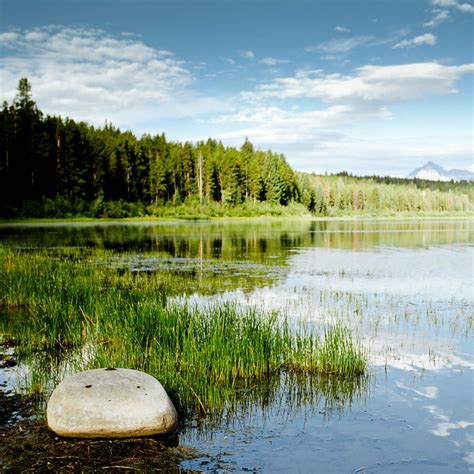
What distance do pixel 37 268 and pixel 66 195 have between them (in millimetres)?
62395

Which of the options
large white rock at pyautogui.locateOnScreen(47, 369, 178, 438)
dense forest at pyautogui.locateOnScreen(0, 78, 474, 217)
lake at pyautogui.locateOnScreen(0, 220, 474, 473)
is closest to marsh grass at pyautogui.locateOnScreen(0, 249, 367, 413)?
lake at pyautogui.locateOnScreen(0, 220, 474, 473)

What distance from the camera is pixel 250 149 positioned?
15400 centimetres

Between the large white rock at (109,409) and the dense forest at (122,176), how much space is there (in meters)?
64.6

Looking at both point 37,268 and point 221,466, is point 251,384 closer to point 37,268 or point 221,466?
point 221,466

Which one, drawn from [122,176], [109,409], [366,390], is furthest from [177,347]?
[122,176]

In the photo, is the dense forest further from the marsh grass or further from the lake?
the marsh grass

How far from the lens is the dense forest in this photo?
7181 centimetres

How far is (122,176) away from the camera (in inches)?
3775

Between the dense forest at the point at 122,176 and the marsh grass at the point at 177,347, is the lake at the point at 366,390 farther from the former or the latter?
the dense forest at the point at 122,176

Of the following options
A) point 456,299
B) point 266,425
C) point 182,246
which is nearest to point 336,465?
point 266,425

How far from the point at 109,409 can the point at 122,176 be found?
9228 cm

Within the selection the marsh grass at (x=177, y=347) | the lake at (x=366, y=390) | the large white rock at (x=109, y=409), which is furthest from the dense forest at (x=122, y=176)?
the large white rock at (x=109, y=409)

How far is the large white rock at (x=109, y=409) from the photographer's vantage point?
21.7 feet

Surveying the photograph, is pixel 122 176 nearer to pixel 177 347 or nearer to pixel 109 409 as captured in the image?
pixel 177 347
